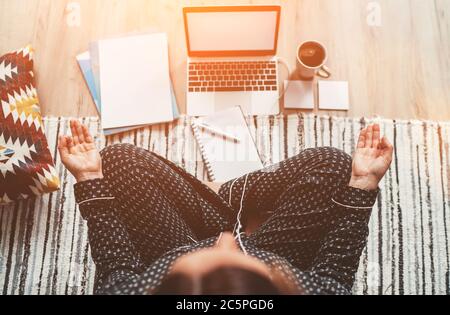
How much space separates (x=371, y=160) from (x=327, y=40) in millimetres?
518

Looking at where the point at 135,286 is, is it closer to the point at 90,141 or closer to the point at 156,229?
the point at 156,229

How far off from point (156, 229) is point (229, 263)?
0.27 m

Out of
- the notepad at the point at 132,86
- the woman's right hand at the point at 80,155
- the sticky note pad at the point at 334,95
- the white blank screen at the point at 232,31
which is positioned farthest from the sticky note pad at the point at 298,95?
the woman's right hand at the point at 80,155

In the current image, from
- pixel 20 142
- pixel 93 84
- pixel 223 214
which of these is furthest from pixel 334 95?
pixel 20 142

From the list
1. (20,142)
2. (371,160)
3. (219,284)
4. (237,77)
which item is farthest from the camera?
(237,77)

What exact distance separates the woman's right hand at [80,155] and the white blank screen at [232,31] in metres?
0.44

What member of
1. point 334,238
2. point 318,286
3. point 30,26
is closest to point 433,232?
point 334,238

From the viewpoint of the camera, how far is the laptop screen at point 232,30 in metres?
1.05

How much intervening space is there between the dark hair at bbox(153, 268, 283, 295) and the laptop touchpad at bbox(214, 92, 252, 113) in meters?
0.63

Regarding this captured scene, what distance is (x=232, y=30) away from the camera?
3.69ft

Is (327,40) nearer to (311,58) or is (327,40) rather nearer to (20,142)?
(311,58)

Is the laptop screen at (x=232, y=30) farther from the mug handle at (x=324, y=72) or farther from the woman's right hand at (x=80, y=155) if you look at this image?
the woman's right hand at (x=80, y=155)

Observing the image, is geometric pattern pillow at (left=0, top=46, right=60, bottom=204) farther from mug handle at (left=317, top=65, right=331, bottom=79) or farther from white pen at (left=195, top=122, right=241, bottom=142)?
mug handle at (left=317, top=65, right=331, bottom=79)

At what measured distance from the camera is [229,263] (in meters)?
0.71
